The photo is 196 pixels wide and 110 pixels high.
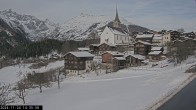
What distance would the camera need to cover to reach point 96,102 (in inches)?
1170

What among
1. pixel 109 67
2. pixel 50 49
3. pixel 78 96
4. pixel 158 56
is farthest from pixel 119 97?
pixel 50 49

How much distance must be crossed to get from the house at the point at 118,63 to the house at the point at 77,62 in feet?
21.4

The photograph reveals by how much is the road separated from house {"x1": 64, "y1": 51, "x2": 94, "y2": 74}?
34.4 m

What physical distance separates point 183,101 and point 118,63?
34.2 m

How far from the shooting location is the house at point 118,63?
193 feet

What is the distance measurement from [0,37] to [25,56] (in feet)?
277

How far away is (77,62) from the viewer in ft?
209

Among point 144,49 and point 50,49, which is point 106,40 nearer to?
point 144,49

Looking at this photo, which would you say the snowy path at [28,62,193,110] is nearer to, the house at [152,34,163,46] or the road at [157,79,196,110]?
the road at [157,79,196,110]

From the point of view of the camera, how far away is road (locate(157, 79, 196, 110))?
76.4ft

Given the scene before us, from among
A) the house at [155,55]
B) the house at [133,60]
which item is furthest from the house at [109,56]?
the house at [155,55]

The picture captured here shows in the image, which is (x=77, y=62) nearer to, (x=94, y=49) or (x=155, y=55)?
(x=155, y=55)

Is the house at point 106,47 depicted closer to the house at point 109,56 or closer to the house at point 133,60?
the house at point 109,56

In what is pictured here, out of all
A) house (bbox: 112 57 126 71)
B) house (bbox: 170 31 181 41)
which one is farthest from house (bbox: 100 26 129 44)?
house (bbox: 112 57 126 71)
